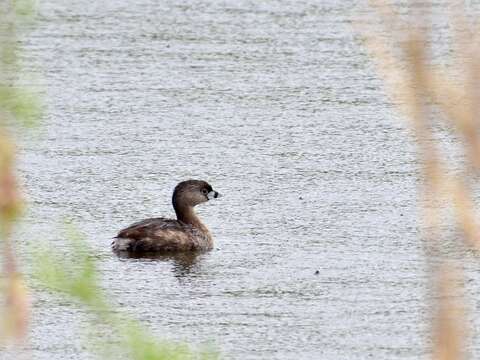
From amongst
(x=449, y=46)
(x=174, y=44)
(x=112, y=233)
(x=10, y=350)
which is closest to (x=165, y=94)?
(x=174, y=44)

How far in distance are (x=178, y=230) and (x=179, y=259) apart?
279 mm

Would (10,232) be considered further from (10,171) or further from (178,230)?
(178,230)

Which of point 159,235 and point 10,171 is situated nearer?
point 10,171

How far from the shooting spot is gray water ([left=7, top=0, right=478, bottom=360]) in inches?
347

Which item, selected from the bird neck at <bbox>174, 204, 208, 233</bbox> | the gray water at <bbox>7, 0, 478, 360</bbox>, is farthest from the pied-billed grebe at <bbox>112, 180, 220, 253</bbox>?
the gray water at <bbox>7, 0, 478, 360</bbox>

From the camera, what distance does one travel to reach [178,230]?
11.4 metres

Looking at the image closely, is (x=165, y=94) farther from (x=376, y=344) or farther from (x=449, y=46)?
(x=376, y=344)

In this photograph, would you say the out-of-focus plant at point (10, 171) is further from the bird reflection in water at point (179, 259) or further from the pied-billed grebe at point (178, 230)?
the pied-billed grebe at point (178, 230)

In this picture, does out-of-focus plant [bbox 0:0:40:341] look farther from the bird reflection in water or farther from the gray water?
the bird reflection in water

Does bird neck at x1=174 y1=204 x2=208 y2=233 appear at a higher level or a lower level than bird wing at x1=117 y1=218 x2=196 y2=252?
lower

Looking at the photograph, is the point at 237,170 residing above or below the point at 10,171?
below

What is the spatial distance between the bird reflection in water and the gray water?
0.04 metres

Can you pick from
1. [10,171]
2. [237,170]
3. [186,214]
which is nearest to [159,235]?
[186,214]

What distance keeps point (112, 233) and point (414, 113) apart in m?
8.39
